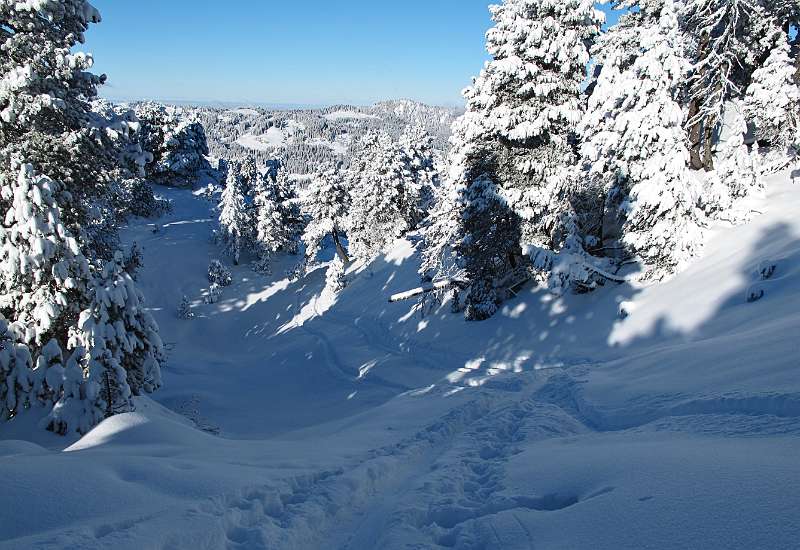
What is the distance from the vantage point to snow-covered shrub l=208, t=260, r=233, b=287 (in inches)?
1800

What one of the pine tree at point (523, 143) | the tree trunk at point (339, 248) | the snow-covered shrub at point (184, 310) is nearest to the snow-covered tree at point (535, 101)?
the pine tree at point (523, 143)

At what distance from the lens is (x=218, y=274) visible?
46.0m

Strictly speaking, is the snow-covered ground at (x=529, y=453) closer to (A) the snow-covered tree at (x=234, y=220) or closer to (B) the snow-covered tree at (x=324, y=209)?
(B) the snow-covered tree at (x=324, y=209)

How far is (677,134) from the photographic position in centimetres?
1424

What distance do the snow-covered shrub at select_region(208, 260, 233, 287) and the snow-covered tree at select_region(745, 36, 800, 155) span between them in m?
43.3

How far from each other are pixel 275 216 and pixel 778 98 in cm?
4374

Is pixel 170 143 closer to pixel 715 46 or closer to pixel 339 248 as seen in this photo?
pixel 339 248

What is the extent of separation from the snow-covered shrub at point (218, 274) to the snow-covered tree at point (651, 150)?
129 ft

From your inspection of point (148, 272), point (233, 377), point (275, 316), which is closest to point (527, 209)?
point (233, 377)

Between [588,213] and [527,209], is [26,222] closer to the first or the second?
[527,209]

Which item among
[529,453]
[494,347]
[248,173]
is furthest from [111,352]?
[248,173]

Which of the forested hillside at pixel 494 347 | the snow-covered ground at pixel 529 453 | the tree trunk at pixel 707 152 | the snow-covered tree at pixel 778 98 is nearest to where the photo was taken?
the snow-covered ground at pixel 529 453

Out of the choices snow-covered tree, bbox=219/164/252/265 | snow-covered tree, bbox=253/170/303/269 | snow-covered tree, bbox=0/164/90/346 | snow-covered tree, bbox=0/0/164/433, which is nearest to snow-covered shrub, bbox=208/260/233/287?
snow-covered tree, bbox=219/164/252/265

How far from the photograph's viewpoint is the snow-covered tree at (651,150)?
14.2 meters
